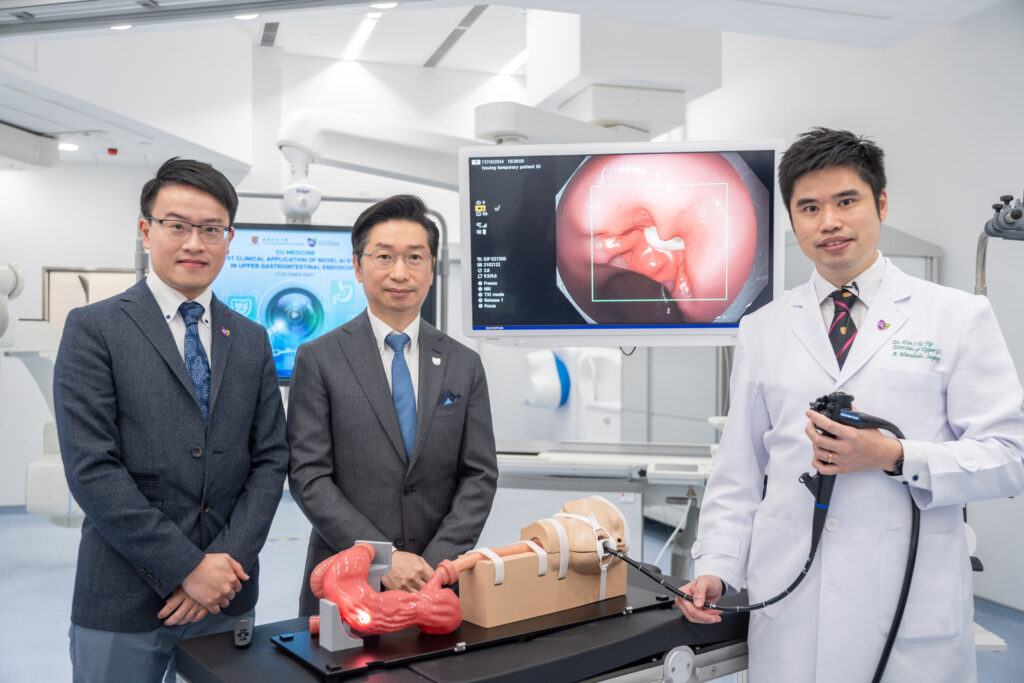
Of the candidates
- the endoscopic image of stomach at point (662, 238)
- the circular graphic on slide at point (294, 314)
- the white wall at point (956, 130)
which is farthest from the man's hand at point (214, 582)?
the white wall at point (956, 130)

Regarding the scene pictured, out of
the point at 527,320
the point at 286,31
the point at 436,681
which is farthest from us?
the point at 286,31

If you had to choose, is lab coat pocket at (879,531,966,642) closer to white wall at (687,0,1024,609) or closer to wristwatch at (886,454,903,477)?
wristwatch at (886,454,903,477)

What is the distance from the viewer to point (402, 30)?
269 inches

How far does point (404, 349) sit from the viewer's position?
1919mm

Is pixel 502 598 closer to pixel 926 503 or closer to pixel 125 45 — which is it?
pixel 926 503

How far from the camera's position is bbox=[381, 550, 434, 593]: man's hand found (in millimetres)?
1562

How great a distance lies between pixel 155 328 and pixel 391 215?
0.58 metres

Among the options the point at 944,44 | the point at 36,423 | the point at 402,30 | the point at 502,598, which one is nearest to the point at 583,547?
the point at 502,598

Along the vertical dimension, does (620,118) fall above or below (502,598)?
above

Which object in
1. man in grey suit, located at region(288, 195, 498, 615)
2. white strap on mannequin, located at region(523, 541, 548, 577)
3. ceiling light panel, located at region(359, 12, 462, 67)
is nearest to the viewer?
white strap on mannequin, located at region(523, 541, 548, 577)

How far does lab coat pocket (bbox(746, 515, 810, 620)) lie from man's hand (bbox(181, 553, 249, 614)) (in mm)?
1000

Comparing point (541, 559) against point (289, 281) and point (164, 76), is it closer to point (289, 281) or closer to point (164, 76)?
point (289, 281)

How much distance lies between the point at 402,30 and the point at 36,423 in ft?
14.7

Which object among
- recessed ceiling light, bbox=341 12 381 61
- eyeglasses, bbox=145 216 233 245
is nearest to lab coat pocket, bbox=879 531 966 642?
eyeglasses, bbox=145 216 233 245
